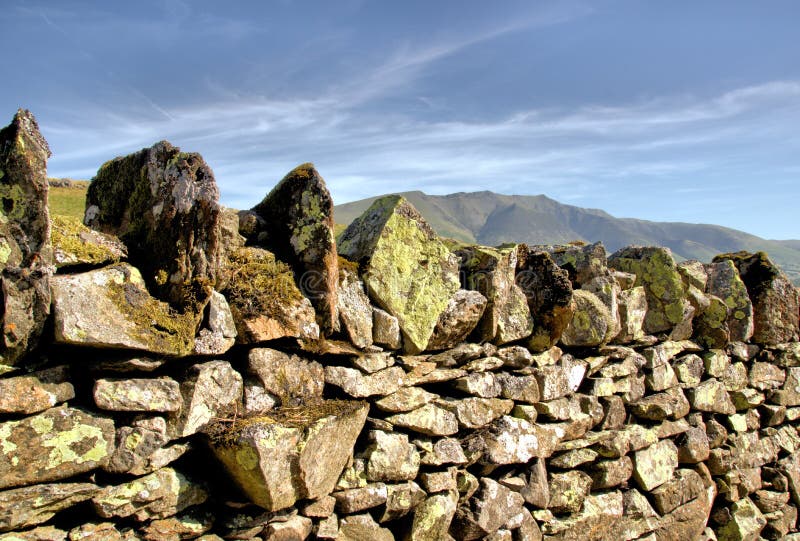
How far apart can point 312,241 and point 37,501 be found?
9.53 ft

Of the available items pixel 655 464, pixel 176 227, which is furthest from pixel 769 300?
pixel 176 227

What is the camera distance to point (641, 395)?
862 centimetres

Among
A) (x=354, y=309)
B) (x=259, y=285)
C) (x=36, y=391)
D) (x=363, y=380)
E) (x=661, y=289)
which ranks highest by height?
(x=259, y=285)

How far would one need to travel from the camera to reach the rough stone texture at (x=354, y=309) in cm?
549

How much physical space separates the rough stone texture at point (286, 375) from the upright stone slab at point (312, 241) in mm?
427

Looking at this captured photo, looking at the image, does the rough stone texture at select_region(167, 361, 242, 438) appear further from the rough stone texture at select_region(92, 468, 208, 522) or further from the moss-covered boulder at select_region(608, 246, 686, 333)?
the moss-covered boulder at select_region(608, 246, 686, 333)

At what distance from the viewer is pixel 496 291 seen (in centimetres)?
680

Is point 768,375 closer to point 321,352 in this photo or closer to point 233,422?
point 321,352

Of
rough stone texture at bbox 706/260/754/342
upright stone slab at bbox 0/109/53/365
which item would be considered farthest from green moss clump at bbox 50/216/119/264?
rough stone texture at bbox 706/260/754/342

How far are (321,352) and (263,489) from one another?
1.29m

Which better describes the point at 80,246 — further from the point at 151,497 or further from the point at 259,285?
the point at 151,497

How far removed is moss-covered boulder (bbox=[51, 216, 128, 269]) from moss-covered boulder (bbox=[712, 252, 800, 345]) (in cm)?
1099

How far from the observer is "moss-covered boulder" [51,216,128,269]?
4137mm

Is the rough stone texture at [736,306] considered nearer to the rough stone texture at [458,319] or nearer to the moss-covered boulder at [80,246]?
the rough stone texture at [458,319]
